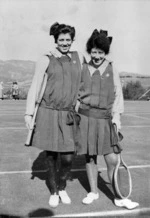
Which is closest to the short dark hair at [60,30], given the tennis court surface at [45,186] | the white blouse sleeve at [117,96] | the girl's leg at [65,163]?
the white blouse sleeve at [117,96]

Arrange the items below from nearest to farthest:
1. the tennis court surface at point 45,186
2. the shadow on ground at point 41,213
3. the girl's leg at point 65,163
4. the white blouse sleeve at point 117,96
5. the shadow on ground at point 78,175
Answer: the shadow on ground at point 41,213 → the tennis court surface at point 45,186 → the white blouse sleeve at point 117,96 → the girl's leg at point 65,163 → the shadow on ground at point 78,175


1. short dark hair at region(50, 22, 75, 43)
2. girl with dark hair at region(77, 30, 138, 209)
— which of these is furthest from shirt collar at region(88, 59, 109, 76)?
short dark hair at region(50, 22, 75, 43)

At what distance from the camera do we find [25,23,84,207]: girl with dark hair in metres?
4.45

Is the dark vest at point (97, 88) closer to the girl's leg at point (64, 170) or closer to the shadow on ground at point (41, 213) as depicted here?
the girl's leg at point (64, 170)

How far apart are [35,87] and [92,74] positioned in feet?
2.09

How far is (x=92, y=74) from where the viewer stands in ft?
14.6

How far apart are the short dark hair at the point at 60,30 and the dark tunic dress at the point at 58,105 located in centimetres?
25

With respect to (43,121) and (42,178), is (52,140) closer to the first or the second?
(43,121)

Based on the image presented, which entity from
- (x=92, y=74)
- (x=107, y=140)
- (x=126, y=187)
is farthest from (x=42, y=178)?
(x=92, y=74)

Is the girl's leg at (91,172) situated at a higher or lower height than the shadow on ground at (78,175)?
higher

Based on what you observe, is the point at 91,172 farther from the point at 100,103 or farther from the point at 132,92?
the point at 132,92

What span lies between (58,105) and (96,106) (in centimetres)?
42

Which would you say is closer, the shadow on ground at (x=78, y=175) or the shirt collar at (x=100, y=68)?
the shirt collar at (x=100, y=68)

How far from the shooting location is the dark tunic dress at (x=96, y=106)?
4.44 m
